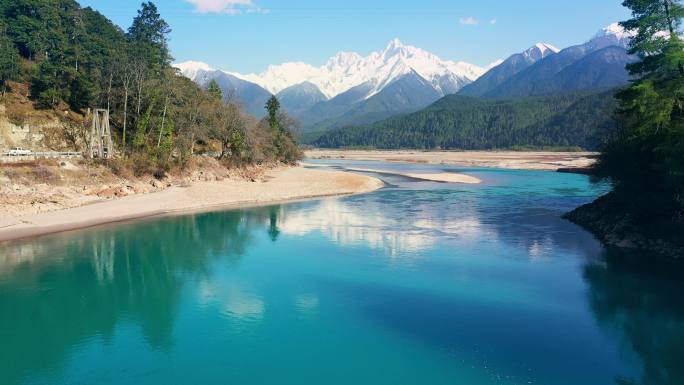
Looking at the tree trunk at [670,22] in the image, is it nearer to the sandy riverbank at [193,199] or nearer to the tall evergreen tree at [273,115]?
the sandy riverbank at [193,199]

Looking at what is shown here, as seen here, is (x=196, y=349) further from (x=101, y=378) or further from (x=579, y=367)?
(x=579, y=367)

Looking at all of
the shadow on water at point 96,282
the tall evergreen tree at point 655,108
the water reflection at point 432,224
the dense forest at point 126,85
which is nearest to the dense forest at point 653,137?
the tall evergreen tree at point 655,108

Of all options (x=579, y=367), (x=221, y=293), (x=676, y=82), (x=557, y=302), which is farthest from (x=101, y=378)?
(x=676, y=82)

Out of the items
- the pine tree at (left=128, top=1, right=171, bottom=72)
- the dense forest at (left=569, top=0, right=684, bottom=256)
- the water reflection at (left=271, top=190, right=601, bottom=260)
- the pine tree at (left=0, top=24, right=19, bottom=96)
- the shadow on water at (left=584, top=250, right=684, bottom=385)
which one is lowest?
the shadow on water at (left=584, top=250, right=684, bottom=385)

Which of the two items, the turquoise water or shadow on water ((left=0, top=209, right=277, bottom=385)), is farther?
shadow on water ((left=0, top=209, right=277, bottom=385))

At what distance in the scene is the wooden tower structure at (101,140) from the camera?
5541 centimetres

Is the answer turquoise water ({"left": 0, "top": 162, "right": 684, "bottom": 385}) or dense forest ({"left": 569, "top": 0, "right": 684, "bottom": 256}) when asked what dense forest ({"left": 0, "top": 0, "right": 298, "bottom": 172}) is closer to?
turquoise water ({"left": 0, "top": 162, "right": 684, "bottom": 385})

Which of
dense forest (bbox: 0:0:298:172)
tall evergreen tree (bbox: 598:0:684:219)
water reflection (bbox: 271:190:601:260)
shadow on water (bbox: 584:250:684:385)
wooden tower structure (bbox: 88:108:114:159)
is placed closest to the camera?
shadow on water (bbox: 584:250:684:385)

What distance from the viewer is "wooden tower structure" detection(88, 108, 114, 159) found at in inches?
2181

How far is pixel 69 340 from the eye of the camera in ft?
61.4

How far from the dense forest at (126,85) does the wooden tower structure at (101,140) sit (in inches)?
115

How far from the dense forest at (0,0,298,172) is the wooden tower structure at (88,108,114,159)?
115 inches

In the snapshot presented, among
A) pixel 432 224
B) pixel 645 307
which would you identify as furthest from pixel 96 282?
pixel 645 307

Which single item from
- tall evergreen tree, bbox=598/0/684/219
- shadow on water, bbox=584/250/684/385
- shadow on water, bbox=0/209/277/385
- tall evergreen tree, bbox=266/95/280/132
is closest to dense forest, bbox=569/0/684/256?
tall evergreen tree, bbox=598/0/684/219
